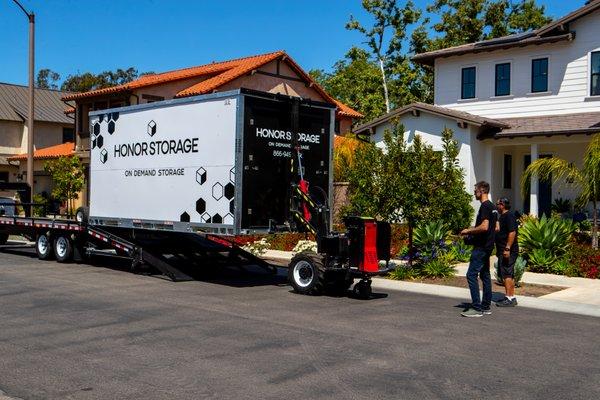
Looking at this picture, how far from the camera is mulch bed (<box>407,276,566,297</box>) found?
1399cm

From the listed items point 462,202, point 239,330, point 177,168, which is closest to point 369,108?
point 462,202

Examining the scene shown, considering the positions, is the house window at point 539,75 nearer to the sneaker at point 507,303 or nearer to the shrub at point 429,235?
the shrub at point 429,235

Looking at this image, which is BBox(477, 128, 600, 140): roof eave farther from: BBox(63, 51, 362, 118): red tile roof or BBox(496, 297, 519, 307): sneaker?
BBox(63, 51, 362, 118): red tile roof

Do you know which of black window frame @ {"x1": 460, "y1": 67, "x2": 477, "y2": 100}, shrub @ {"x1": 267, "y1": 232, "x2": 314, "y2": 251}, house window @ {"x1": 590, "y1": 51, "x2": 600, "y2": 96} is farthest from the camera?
black window frame @ {"x1": 460, "y1": 67, "x2": 477, "y2": 100}

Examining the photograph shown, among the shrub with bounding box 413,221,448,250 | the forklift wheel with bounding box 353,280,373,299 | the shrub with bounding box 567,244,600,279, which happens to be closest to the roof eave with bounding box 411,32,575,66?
the shrub with bounding box 567,244,600,279

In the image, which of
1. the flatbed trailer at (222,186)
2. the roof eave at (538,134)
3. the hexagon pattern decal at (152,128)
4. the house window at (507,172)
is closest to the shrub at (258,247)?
the flatbed trailer at (222,186)

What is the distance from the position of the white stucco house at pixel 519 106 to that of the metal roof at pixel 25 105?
30464 mm

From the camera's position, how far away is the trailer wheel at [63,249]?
17688 millimetres

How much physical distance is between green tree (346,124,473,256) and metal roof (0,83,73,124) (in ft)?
125

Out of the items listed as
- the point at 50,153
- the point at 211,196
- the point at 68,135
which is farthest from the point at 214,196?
the point at 68,135

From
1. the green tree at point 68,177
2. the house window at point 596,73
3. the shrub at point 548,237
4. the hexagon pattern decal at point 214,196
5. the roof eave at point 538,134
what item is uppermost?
the house window at point 596,73

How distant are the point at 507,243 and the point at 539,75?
16.1 m

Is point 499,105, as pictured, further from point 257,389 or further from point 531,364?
point 257,389

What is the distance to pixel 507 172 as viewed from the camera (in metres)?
28.4
